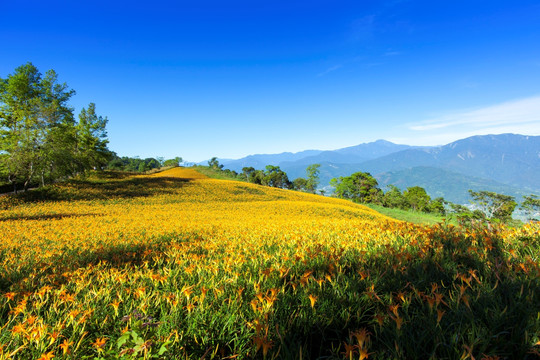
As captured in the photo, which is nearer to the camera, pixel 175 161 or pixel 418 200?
pixel 418 200

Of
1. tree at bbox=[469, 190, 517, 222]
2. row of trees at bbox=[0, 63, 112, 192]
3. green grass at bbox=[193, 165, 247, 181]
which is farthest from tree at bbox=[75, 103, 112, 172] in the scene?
tree at bbox=[469, 190, 517, 222]

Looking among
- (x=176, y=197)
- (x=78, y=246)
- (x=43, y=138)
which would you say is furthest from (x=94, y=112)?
(x=78, y=246)

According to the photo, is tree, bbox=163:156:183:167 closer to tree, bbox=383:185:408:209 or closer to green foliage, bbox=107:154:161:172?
green foliage, bbox=107:154:161:172

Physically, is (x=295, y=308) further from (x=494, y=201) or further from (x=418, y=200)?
(x=418, y=200)

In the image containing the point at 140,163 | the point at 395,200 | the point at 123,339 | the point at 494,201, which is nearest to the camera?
the point at 123,339

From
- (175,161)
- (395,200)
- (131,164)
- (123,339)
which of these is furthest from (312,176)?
(123,339)

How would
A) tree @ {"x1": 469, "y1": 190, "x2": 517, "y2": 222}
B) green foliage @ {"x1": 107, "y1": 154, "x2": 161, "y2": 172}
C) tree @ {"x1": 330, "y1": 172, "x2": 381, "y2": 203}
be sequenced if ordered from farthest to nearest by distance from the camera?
green foliage @ {"x1": 107, "y1": 154, "x2": 161, "y2": 172}, tree @ {"x1": 330, "y1": 172, "x2": 381, "y2": 203}, tree @ {"x1": 469, "y1": 190, "x2": 517, "y2": 222}

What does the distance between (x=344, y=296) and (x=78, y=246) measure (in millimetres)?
5143

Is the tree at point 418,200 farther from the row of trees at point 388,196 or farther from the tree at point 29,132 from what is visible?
the tree at point 29,132

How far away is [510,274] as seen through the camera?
2131mm

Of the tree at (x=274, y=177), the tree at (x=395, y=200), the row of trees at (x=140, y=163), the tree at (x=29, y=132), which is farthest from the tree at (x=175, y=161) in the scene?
the tree at (x=395, y=200)

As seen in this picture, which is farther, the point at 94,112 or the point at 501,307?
the point at 94,112

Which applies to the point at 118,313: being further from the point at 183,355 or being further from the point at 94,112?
the point at 94,112

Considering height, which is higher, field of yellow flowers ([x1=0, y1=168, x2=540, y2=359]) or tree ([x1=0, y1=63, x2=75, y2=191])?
tree ([x1=0, y1=63, x2=75, y2=191])
